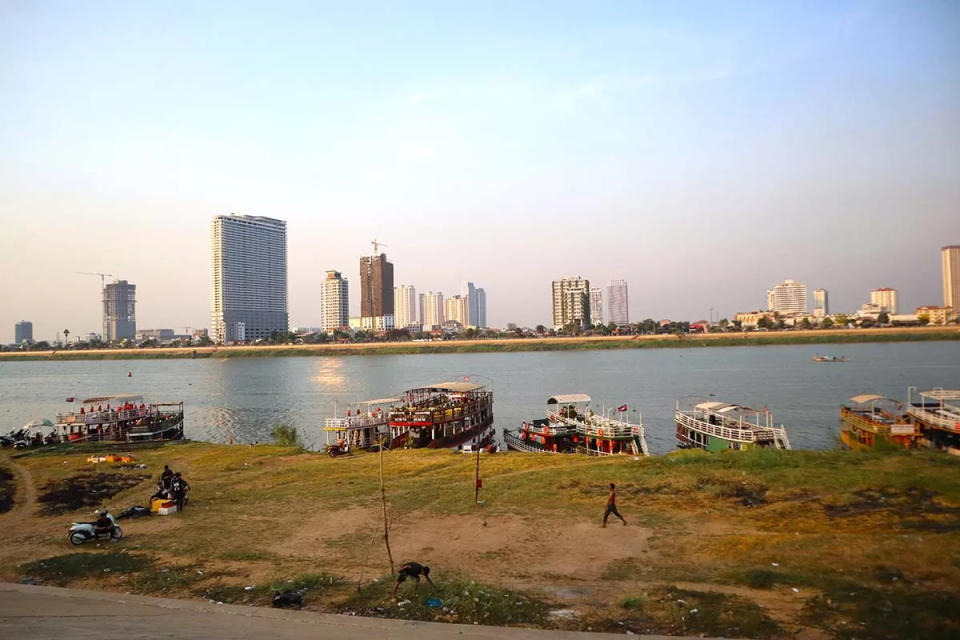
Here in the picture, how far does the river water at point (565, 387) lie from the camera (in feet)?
208

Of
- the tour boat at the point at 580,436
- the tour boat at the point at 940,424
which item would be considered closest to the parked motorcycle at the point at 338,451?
the tour boat at the point at 580,436

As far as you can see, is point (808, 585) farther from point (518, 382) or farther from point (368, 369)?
point (368, 369)

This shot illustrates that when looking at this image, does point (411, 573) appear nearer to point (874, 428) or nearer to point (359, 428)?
point (359, 428)

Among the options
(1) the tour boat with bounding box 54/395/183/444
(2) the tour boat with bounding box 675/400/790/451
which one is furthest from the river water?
(1) the tour boat with bounding box 54/395/183/444

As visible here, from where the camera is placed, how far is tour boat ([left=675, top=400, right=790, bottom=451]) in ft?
122

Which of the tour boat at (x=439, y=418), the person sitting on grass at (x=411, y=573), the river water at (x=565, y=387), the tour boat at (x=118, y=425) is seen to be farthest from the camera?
the river water at (x=565, y=387)

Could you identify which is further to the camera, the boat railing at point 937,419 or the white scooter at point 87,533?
the boat railing at point 937,419

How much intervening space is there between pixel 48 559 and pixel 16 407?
8701 cm

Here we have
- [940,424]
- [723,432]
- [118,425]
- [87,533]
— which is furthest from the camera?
[118,425]

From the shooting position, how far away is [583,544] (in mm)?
16828

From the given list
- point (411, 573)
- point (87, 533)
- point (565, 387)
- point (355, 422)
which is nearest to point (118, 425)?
point (355, 422)

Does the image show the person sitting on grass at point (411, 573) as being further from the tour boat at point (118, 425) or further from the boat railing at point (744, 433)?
the tour boat at point (118, 425)

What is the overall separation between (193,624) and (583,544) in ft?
31.5

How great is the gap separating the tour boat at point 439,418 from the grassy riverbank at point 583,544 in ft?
52.3
